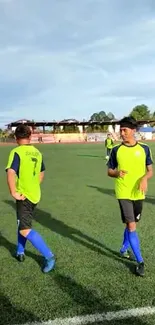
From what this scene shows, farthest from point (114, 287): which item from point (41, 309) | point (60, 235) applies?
point (60, 235)

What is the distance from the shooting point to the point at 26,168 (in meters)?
5.45

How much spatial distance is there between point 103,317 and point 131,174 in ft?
6.54

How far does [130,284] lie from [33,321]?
142 centimetres

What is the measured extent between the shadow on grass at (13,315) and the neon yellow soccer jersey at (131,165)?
6.39 ft

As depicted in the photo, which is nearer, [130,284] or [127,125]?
[130,284]

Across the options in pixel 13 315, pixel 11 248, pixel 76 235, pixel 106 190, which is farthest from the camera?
pixel 106 190

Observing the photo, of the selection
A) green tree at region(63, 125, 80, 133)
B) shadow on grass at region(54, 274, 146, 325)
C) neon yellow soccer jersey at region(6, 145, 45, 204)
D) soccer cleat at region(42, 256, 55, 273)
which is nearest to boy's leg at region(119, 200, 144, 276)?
shadow on grass at region(54, 274, 146, 325)

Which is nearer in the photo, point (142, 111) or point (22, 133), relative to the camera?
point (22, 133)

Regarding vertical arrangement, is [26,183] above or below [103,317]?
above

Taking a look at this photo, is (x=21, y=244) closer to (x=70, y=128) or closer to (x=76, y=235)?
(x=76, y=235)

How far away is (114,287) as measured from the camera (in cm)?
488

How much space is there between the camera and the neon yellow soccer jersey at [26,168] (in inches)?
211

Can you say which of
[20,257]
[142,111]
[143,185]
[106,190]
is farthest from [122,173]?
[142,111]

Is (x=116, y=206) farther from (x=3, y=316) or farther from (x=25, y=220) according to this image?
(x=3, y=316)
